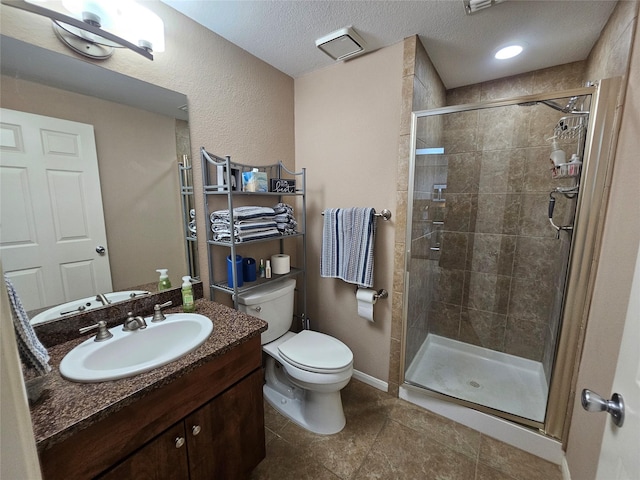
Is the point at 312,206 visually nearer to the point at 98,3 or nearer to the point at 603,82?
the point at 98,3

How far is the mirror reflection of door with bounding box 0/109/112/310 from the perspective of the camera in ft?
3.03

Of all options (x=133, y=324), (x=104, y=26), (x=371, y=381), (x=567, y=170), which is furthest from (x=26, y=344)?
(x=567, y=170)

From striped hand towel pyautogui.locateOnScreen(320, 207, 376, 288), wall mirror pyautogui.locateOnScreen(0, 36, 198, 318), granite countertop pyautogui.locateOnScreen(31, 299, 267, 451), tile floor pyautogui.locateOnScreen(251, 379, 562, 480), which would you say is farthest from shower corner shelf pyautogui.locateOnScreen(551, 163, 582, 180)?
wall mirror pyautogui.locateOnScreen(0, 36, 198, 318)

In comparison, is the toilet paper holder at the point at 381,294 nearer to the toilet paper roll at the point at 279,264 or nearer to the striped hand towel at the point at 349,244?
the striped hand towel at the point at 349,244

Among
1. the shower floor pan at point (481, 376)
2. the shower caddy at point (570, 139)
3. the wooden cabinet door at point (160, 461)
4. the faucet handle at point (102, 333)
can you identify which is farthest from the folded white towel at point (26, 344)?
the shower caddy at point (570, 139)

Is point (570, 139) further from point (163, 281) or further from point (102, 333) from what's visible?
point (102, 333)

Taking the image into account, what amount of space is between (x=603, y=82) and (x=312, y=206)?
1634 millimetres

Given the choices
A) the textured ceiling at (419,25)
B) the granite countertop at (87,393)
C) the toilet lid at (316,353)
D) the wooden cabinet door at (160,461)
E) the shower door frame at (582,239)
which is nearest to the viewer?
the granite countertop at (87,393)

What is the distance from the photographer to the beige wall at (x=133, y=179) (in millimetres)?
1059

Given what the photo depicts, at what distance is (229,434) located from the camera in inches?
42.6

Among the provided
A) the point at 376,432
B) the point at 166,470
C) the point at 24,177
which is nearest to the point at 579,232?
the point at 376,432

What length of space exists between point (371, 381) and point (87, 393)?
169cm

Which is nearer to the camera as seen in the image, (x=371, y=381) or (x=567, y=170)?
(x=567, y=170)

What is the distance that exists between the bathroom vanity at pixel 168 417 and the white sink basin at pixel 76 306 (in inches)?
4.7
